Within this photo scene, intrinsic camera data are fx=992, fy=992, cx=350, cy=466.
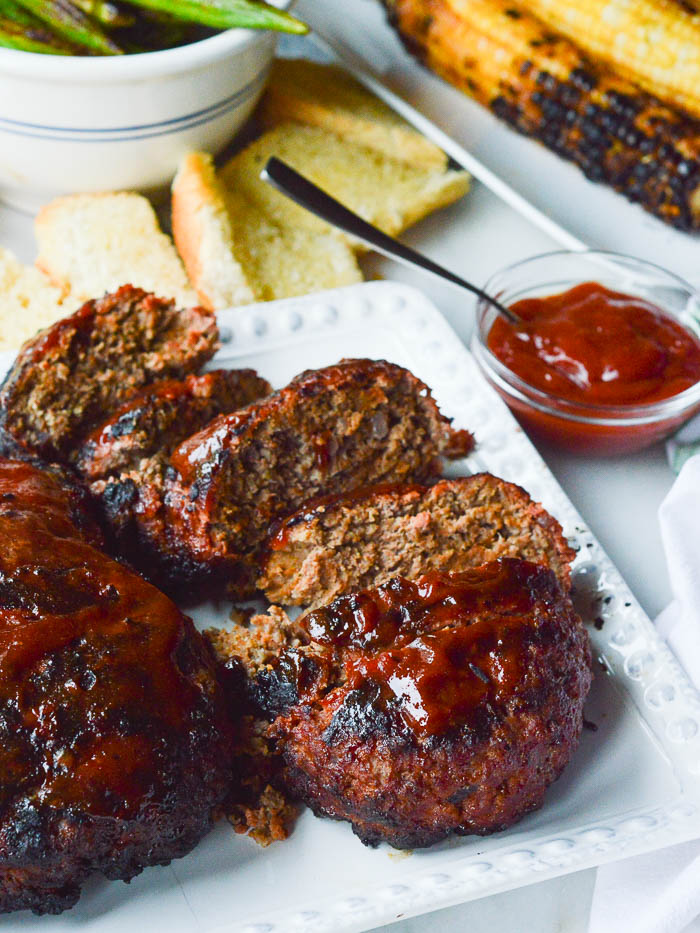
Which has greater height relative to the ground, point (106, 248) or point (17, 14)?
point (17, 14)

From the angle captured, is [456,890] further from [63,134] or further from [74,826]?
[63,134]

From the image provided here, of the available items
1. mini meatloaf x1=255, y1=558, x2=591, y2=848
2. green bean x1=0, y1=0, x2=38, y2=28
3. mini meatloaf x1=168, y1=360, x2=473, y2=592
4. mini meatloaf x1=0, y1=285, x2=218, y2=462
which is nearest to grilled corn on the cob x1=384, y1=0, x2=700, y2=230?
green bean x1=0, y1=0, x2=38, y2=28

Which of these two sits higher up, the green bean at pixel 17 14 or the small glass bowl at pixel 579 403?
the green bean at pixel 17 14

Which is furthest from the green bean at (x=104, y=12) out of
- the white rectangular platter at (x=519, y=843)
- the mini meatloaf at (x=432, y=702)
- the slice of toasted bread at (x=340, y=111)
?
the mini meatloaf at (x=432, y=702)

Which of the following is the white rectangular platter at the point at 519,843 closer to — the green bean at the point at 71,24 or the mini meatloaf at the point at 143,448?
the mini meatloaf at the point at 143,448

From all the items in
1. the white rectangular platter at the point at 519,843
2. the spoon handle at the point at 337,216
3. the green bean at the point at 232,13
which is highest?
the green bean at the point at 232,13

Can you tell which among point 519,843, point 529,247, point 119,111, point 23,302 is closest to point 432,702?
point 519,843

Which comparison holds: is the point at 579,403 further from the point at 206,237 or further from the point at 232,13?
the point at 232,13
